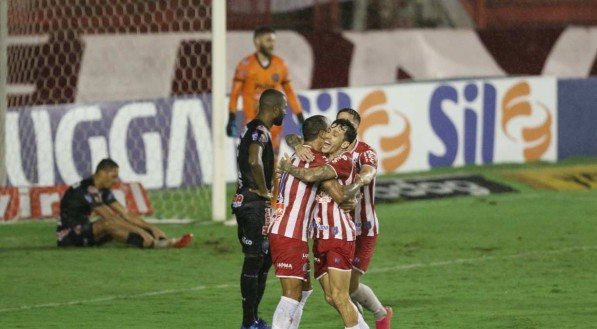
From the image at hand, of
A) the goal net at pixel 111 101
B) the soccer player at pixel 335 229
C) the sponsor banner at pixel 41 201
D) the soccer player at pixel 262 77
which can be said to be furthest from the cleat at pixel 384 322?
the sponsor banner at pixel 41 201

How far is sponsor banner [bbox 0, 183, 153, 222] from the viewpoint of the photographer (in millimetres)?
17688

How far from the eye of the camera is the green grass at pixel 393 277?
11.5m

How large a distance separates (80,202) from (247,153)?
190 inches

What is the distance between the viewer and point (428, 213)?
728 inches

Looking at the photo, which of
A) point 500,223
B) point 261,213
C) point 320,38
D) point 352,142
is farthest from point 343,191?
point 320,38

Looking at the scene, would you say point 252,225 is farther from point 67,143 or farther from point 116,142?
point 116,142

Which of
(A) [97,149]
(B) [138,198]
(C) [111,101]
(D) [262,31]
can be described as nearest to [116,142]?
(A) [97,149]

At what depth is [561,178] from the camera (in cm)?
2133

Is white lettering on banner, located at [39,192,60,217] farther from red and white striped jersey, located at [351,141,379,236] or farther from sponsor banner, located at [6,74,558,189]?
red and white striped jersey, located at [351,141,379,236]

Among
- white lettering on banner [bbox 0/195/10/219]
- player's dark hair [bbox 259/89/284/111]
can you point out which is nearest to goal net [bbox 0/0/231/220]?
white lettering on banner [bbox 0/195/10/219]

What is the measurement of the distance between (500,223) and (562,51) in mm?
7387

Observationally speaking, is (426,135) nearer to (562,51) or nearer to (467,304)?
(562,51)

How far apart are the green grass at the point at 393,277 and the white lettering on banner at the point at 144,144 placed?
6.63ft

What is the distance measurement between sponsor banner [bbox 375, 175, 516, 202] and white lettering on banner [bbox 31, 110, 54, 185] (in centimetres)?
400
